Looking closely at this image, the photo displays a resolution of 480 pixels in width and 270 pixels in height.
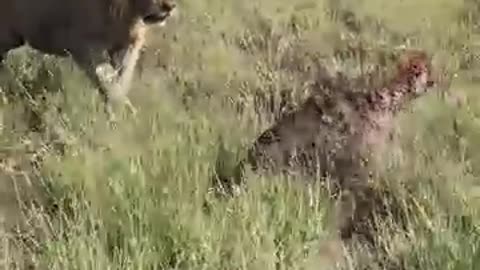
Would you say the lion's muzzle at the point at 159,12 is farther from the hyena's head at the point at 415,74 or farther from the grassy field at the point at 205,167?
the hyena's head at the point at 415,74

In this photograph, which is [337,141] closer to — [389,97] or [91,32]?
[389,97]

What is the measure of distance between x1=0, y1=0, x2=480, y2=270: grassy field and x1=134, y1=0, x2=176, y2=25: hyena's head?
577 mm

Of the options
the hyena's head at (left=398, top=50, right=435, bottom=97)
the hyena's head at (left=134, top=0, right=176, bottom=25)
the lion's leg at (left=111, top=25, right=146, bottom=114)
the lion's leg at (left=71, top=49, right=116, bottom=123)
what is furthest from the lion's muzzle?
the hyena's head at (left=398, top=50, right=435, bottom=97)

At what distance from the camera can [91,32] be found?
8953mm

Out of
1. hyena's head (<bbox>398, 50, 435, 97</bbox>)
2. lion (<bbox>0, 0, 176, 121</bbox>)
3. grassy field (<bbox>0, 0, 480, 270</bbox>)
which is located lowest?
grassy field (<bbox>0, 0, 480, 270</bbox>)

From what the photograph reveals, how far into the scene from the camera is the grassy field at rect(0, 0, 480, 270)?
19.5 feet

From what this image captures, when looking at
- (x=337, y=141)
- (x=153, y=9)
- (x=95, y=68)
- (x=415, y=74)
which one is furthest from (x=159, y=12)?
(x=337, y=141)

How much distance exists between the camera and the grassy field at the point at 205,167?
5941 millimetres

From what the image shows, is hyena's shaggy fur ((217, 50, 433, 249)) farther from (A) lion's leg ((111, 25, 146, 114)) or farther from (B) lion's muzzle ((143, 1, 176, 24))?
(A) lion's leg ((111, 25, 146, 114))

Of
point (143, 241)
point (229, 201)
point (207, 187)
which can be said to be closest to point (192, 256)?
point (143, 241)

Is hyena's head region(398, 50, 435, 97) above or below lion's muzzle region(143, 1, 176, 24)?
below

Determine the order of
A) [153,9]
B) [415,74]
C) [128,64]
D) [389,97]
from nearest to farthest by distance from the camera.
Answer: [389,97], [415,74], [153,9], [128,64]

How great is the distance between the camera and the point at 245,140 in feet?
25.5

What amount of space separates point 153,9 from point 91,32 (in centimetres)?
57
